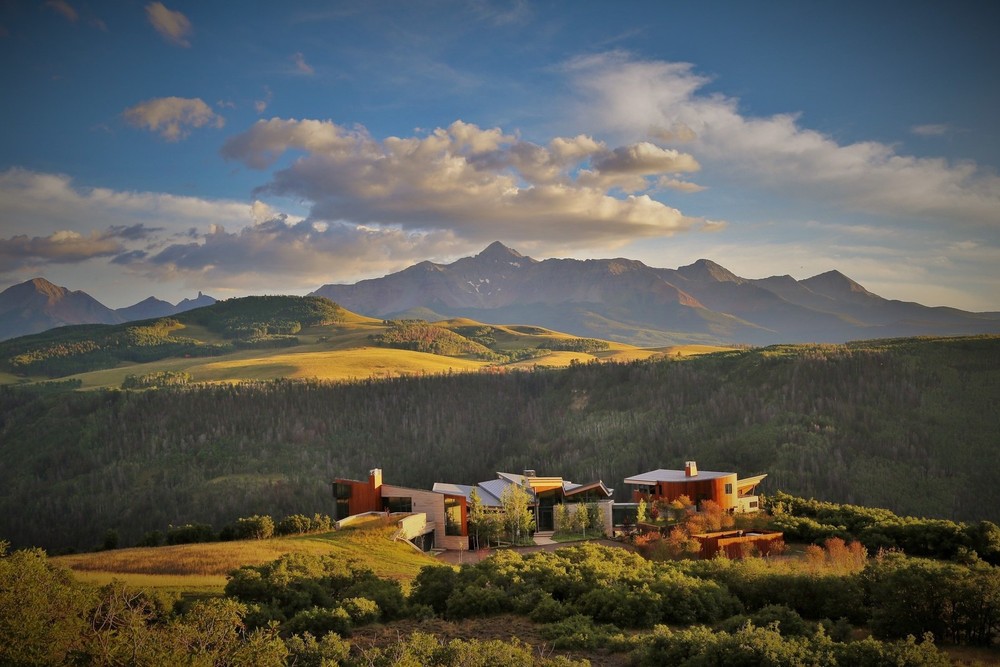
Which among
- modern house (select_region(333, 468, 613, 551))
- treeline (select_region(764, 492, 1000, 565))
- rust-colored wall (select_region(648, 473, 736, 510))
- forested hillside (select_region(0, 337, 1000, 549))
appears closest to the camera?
treeline (select_region(764, 492, 1000, 565))

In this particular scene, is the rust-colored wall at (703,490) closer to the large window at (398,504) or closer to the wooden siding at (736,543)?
the wooden siding at (736,543)

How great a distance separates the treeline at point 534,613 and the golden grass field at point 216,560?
4.41m

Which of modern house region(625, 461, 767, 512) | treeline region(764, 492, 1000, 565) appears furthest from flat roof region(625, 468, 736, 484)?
treeline region(764, 492, 1000, 565)

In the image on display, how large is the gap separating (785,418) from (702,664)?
134 m

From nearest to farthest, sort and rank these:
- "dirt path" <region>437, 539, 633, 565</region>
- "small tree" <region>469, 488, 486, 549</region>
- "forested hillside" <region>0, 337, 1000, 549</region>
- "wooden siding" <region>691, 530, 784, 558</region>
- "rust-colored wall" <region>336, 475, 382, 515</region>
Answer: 1. "wooden siding" <region>691, 530, 784, 558</region>
2. "dirt path" <region>437, 539, 633, 565</region>
3. "small tree" <region>469, 488, 486, 549</region>
4. "rust-colored wall" <region>336, 475, 382, 515</region>
5. "forested hillside" <region>0, 337, 1000, 549</region>

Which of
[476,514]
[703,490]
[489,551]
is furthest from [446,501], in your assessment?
[703,490]

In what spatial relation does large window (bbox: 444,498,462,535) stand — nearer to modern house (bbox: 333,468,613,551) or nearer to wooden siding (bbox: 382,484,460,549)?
modern house (bbox: 333,468,613,551)

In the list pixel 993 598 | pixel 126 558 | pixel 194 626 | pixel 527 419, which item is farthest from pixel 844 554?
pixel 527 419

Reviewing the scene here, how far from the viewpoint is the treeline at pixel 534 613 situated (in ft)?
80.2

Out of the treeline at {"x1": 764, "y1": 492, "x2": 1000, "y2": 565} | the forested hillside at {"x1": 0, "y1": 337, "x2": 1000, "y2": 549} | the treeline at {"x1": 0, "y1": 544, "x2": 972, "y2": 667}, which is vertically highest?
the treeline at {"x1": 0, "y1": 544, "x2": 972, "y2": 667}

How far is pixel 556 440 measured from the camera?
170500mm

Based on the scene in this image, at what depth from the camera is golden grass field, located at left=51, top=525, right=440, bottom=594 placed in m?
42.7

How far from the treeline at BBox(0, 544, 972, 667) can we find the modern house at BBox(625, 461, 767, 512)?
35469 millimetres

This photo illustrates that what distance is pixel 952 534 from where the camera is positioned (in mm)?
55469
